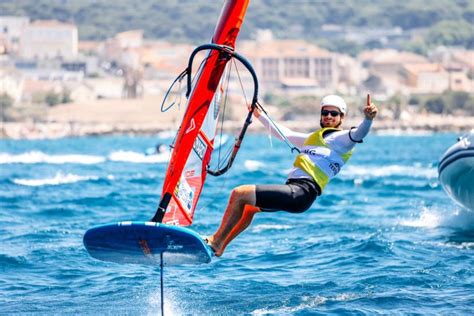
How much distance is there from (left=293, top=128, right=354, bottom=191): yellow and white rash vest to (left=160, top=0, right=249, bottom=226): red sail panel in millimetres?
776

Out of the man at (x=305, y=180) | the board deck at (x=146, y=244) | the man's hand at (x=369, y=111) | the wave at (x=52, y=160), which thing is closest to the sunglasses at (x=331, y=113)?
the man at (x=305, y=180)

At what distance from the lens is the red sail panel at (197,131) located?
30.8ft

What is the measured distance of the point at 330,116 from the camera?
9508mm

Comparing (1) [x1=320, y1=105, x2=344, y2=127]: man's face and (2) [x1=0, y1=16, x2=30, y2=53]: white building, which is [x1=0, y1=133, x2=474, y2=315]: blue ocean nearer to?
(1) [x1=320, y1=105, x2=344, y2=127]: man's face

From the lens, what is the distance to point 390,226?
53.4 ft

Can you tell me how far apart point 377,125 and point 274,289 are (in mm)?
114581

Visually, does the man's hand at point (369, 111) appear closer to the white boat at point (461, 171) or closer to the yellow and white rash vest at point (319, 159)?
the yellow and white rash vest at point (319, 159)

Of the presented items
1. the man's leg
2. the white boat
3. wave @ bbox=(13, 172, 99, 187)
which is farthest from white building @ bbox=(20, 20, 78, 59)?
the man's leg

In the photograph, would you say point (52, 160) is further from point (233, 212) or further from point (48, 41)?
point (48, 41)

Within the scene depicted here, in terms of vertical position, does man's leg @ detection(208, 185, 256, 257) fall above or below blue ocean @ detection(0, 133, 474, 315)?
above

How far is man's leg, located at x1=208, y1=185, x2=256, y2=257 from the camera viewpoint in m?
9.05

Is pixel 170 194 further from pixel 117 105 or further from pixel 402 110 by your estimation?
pixel 402 110

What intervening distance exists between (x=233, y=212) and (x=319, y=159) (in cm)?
80

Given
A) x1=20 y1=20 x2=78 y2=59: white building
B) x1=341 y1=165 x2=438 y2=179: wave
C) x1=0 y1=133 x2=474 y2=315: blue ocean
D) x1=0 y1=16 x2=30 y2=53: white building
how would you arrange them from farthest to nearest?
x1=0 y1=16 x2=30 y2=53: white building → x1=20 y1=20 x2=78 y2=59: white building → x1=341 y1=165 x2=438 y2=179: wave → x1=0 y1=133 x2=474 y2=315: blue ocean
